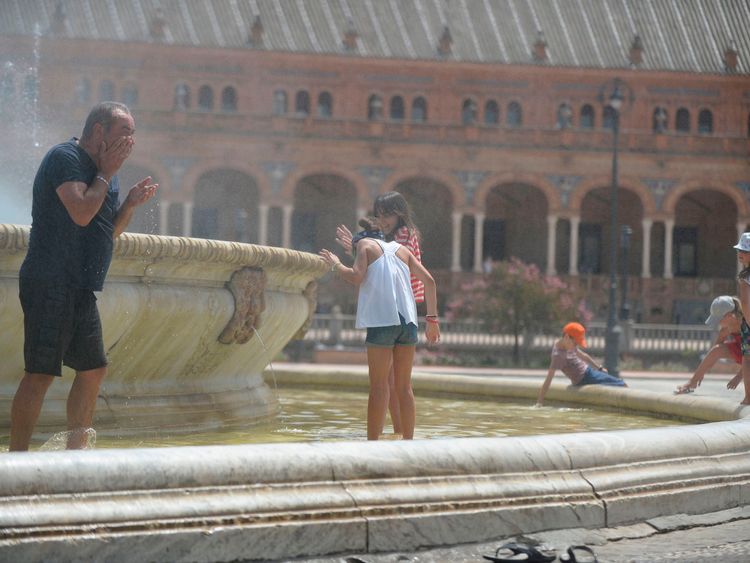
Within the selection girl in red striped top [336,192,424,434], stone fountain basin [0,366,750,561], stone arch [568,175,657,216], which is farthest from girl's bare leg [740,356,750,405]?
stone arch [568,175,657,216]

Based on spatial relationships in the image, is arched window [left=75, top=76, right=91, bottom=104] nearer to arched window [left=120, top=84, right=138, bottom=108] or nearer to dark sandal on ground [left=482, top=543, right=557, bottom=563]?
arched window [left=120, top=84, right=138, bottom=108]

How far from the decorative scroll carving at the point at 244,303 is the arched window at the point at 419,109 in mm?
35912

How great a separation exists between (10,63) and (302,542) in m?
37.7

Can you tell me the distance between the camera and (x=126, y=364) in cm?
661

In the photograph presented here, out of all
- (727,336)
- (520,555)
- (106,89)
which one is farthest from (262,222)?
(520,555)

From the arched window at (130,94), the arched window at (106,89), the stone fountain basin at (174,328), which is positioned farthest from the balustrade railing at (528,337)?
the stone fountain basin at (174,328)

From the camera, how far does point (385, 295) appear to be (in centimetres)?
577

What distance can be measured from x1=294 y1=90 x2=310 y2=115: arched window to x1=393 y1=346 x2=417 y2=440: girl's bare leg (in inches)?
1441

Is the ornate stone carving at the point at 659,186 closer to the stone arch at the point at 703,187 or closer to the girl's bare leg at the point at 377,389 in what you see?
the stone arch at the point at 703,187

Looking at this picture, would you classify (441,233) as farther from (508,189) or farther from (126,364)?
(126,364)

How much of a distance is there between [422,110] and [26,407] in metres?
38.9

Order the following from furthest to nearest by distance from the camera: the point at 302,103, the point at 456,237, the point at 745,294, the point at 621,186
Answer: the point at 302,103 → the point at 621,186 → the point at 456,237 → the point at 745,294

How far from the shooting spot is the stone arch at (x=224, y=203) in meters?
41.9

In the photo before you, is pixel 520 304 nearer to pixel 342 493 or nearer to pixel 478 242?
pixel 478 242
